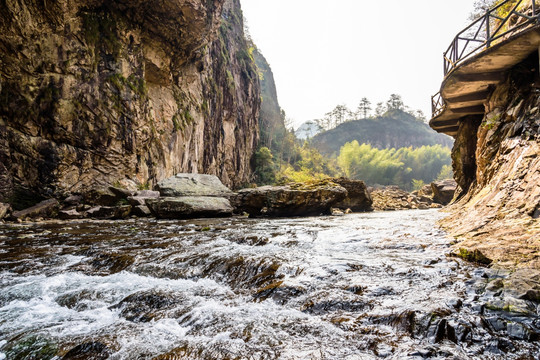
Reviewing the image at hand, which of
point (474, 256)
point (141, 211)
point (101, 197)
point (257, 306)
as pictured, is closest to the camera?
point (257, 306)

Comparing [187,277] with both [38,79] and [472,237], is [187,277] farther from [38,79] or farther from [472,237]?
[38,79]

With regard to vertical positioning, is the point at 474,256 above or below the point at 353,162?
below

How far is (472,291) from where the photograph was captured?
2277 millimetres

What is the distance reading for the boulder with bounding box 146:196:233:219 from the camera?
29.8ft

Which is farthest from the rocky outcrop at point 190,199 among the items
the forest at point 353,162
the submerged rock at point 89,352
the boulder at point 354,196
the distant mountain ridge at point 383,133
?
the distant mountain ridge at point 383,133

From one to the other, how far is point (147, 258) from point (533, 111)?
7.59 m

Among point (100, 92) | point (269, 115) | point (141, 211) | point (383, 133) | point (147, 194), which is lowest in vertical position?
point (141, 211)

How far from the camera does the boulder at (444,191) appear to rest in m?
17.5

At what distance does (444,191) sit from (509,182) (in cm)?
1487

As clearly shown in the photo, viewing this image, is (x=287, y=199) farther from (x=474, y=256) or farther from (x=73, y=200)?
(x=73, y=200)

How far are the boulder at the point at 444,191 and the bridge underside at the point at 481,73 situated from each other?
346 inches

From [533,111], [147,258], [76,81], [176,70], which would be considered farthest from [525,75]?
[176,70]

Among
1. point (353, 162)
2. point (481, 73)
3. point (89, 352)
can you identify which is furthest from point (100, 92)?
point (353, 162)

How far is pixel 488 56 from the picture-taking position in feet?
20.9
